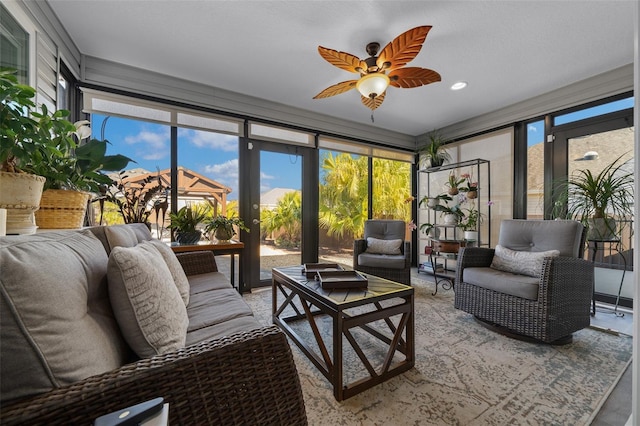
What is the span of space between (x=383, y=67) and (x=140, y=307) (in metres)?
2.19

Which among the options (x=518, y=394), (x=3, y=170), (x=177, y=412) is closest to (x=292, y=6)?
(x=3, y=170)

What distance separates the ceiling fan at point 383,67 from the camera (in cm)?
179

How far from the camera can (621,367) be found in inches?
65.7

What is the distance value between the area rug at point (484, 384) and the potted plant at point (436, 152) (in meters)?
2.74

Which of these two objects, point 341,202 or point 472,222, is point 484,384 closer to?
point 472,222

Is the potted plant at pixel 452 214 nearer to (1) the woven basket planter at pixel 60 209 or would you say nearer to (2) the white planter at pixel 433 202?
(2) the white planter at pixel 433 202

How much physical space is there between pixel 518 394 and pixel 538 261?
1119mm

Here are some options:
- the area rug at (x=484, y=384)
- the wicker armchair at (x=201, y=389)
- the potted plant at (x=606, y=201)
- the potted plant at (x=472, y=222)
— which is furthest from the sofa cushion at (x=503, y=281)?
the wicker armchair at (x=201, y=389)

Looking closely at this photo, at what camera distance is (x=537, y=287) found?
1.92 metres

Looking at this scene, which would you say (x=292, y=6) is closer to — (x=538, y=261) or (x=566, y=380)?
(x=538, y=261)

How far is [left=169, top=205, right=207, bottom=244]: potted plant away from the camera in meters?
2.65

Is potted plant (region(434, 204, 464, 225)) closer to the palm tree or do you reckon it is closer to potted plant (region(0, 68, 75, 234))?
the palm tree

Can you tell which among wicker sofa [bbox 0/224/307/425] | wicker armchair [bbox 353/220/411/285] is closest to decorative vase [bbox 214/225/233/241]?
wicker armchair [bbox 353/220/411/285]

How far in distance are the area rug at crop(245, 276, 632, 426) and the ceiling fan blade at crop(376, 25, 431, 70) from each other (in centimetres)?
209
